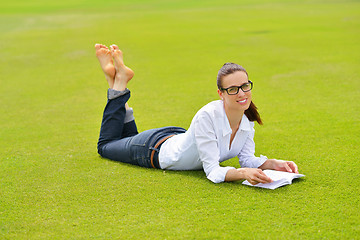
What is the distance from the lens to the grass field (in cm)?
341

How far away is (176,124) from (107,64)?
1.46 m

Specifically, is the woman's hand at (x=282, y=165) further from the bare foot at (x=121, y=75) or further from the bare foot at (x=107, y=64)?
the bare foot at (x=107, y=64)

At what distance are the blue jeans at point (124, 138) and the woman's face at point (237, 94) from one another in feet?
2.63

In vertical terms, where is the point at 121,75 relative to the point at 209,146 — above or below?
above

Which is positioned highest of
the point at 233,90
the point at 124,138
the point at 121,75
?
the point at 233,90

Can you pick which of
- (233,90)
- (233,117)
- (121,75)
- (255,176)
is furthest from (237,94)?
(121,75)

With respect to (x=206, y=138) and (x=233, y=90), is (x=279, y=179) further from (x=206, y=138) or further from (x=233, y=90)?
(x=233, y=90)

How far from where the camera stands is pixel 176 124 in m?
6.27

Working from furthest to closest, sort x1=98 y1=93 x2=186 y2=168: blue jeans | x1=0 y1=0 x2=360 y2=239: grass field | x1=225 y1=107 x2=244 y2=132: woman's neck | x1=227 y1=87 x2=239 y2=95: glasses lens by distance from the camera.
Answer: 1. x1=98 y1=93 x2=186 y2=168: blue jeans
2. x1=225 y1=107 x2=244 y2=132: woman's neck
3. x1=227 y1=87 x2=239 y2=95: glasses lens
4. x1=0 y1=0 x2=360 y2=239: grass field

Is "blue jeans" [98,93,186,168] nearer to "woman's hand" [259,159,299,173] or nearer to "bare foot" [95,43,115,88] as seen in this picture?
"bare foot" [95,43,115,88]

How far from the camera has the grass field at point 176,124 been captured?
134 inches

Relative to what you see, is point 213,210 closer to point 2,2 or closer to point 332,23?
point 332,23

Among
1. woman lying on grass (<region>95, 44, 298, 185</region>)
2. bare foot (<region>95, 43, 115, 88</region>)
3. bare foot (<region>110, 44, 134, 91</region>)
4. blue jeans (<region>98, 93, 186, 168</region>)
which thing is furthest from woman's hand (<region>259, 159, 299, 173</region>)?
bare foot (<region>95, 43, 115, 88</region>)

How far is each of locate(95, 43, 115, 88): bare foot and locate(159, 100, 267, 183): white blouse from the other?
100 cm
